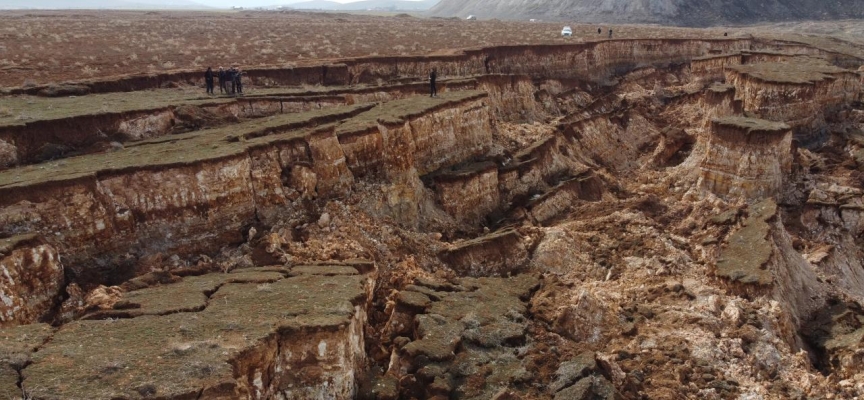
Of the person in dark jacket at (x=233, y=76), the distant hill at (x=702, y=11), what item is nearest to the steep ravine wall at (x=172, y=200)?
the person in dark jacket at (x=233, y=76)

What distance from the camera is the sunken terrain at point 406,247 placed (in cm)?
1039

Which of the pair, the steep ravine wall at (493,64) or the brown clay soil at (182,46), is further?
the brown clay soil at (182,46)

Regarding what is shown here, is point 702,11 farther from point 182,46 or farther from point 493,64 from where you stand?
point 182,46

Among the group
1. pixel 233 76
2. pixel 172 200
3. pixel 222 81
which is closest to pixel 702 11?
pixel 233 76

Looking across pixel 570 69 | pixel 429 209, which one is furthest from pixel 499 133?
pixel 570 69

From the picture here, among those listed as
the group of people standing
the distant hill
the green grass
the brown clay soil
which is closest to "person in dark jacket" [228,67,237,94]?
the group of people standing

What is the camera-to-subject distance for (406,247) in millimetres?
16500

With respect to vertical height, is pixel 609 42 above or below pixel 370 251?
above

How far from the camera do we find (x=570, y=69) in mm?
36531

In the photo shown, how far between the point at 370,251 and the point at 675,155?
1723cm

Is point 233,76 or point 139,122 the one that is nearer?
point 139,122

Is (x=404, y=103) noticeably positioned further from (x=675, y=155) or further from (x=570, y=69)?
(x=570, y=69)

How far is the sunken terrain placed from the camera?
409 inches

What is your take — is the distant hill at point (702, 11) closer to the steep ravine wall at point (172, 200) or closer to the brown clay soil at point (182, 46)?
the brown clay soil at point (182, 46)
